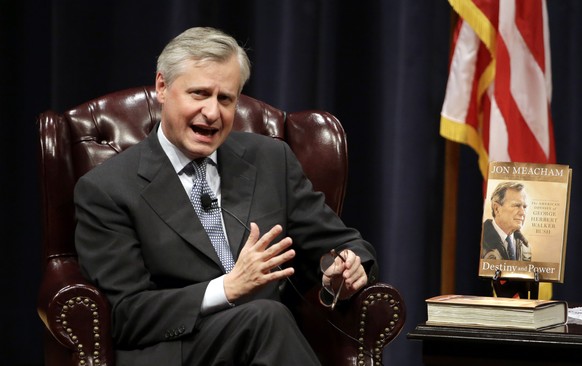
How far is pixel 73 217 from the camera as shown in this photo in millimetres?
2840

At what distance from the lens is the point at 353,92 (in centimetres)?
418

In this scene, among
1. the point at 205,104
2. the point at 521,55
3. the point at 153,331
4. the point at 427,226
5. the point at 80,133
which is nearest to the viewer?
the point at 153,331

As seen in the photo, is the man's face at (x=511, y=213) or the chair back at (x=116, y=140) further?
the chair back at (x=116, y=140)

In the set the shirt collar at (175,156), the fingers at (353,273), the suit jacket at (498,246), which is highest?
the shirt collar at (175,156)

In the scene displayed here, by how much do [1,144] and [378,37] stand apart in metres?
1.65

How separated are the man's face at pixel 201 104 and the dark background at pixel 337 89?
1.40m

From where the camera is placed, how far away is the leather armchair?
239 centimetres

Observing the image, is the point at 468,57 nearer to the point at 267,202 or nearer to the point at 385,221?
the point at 385,221

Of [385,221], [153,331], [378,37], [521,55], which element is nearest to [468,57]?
[521,55]

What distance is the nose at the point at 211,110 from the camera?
8.57 ft

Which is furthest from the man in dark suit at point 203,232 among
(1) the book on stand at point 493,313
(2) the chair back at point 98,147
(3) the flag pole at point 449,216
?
(3) the flag pole at point 449,216

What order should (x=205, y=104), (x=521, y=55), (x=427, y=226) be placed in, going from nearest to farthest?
(x=205, y=104) → (x=521, y=55) → (x=427, y=226)

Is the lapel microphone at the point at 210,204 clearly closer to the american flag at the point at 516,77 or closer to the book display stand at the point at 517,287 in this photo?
the book display stand at the point at 517,287

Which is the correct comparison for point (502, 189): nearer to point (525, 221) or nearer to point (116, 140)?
point (525, 221)
